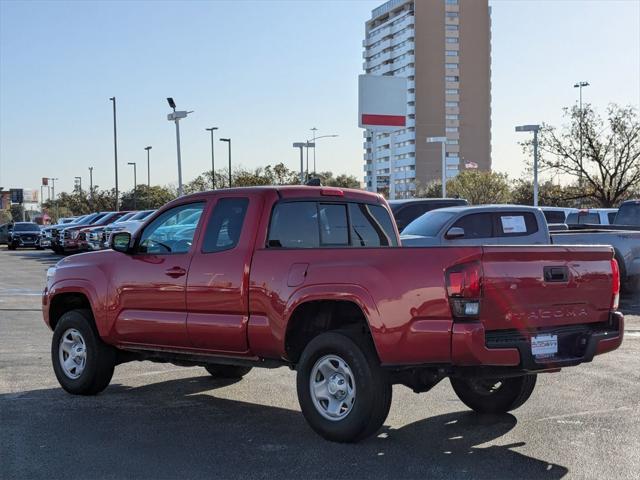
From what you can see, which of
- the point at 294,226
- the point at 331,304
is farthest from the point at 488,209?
the point at 331,304

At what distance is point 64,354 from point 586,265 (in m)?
5.11

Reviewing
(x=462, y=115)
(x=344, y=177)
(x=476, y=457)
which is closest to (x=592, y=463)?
(x=476, y=457)

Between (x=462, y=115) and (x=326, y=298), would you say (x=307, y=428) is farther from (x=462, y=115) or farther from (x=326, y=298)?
(x=462, y=115)

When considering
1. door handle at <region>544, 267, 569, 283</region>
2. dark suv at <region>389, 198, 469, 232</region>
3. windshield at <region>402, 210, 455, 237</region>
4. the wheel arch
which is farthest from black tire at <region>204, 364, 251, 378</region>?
dark suv at <region>389, 198, 469, 232</region>

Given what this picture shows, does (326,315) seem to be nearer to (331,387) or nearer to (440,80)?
(331,387)

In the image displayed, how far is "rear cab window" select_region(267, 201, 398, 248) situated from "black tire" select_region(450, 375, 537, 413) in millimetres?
1494

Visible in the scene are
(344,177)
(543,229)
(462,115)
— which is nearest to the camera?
(543,229)

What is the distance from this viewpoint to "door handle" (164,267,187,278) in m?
7.16

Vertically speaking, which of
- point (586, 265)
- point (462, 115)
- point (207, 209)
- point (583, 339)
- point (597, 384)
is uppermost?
point (462, 115)

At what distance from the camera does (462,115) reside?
141750 mm

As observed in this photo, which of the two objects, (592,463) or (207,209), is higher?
(207,209)

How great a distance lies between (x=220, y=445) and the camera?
6098 mm

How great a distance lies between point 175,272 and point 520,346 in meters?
3.14

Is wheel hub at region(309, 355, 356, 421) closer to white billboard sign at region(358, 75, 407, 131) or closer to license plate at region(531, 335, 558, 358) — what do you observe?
license plate at region(531, 335, 558, 358)
